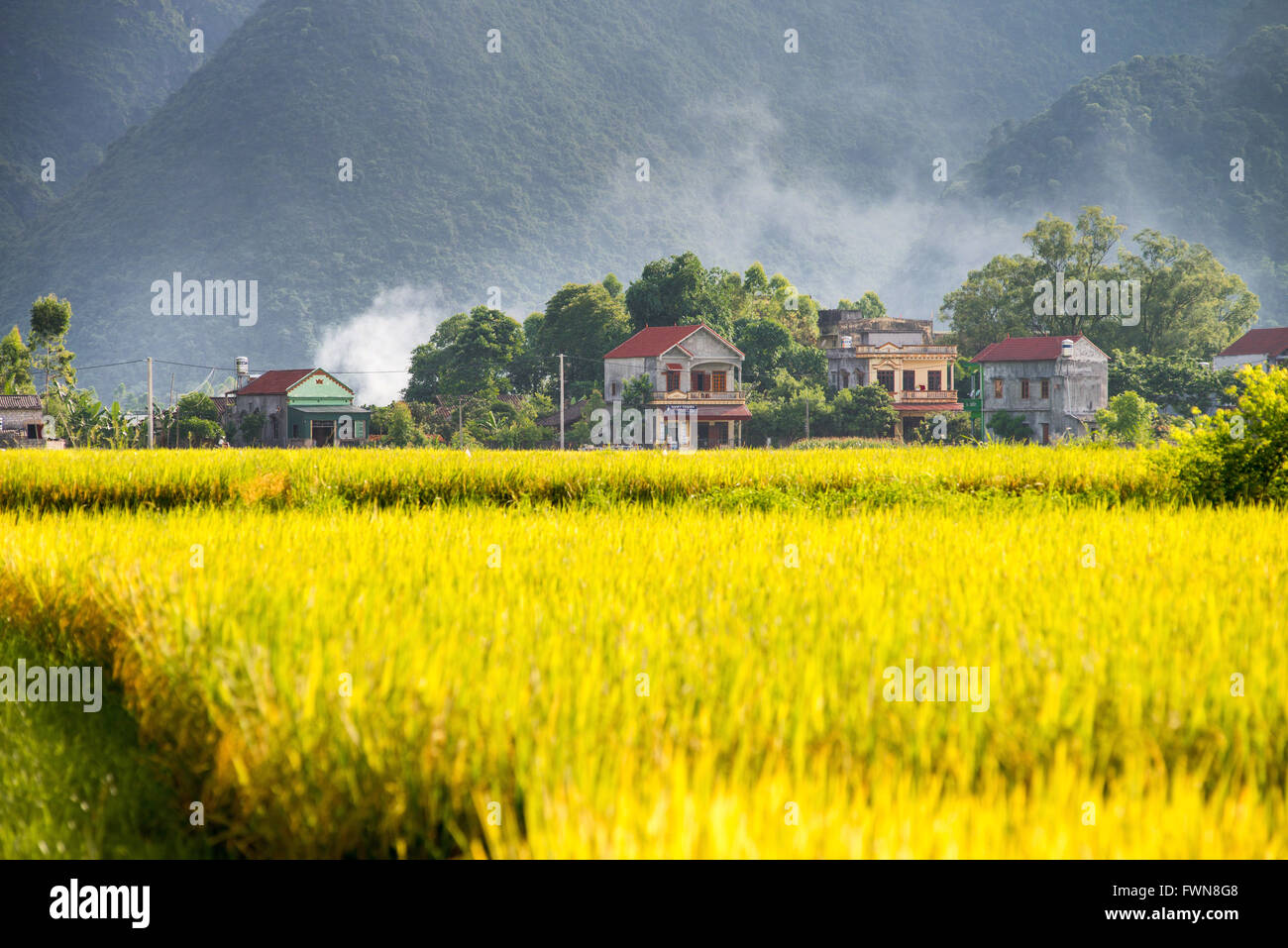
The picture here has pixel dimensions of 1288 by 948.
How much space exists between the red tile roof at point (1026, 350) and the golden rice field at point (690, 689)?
51.2 metres

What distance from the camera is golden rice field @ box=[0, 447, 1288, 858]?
2535mm

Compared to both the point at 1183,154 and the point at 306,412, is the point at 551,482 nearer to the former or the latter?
the point at 306,412

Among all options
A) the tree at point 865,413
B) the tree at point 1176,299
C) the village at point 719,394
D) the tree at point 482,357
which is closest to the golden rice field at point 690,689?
the village at point 719,394

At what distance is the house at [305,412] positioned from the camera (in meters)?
56.3

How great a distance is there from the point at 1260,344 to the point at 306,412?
5532cm

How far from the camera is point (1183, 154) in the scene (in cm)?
15825

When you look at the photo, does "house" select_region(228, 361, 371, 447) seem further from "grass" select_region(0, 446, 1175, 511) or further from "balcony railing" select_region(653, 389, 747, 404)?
"grass" select_region(0, 446, 1175, 511)

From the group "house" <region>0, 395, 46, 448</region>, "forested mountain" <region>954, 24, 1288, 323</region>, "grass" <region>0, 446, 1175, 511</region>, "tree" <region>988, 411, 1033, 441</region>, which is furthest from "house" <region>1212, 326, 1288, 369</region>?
"forested mountain" <region>954, 24, 1288, 323</region>

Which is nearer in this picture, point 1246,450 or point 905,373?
point 1246,450

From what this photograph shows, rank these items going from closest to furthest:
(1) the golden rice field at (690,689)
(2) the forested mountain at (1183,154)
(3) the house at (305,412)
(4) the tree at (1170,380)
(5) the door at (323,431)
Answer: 1. (1) the golden rice field at (690,689)
2. (4) the tree at (1170,380)
3. (3) the house at (305,412)
4. (5) the door at (323,431)
5. (2) the forested mountain at (1183,154)

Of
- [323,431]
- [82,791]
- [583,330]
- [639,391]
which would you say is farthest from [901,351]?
[82,791]

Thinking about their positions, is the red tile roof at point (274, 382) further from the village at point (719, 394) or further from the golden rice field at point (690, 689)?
the golden rice field at point (690, 689)

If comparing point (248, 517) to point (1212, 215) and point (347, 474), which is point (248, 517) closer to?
point (347, 474)
